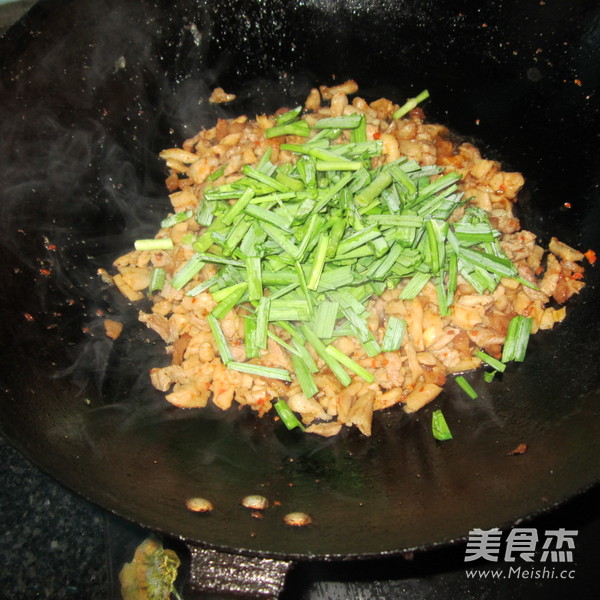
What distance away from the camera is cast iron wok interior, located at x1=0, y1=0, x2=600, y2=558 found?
157 centimetres

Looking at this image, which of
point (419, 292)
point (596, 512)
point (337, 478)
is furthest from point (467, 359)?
point (596, 512)

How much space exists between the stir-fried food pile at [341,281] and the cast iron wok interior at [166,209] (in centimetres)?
10

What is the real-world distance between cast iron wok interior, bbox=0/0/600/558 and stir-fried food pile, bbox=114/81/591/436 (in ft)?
0.33

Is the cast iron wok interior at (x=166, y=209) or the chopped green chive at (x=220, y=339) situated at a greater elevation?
the cast iron wok interior at (x=166, y=209)

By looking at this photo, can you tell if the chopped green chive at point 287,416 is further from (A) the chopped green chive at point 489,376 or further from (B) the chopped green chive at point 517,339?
(B) the chopped green chive at point 517,339

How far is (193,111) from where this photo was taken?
2602mm

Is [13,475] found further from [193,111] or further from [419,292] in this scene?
[419,292]

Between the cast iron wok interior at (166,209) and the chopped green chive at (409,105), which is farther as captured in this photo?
the chopped green chive at (409,105)

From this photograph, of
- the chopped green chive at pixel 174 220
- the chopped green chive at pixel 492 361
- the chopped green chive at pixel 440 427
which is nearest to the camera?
the chopped green chive at pixel 440 427

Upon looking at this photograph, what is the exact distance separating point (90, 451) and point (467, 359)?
149cm


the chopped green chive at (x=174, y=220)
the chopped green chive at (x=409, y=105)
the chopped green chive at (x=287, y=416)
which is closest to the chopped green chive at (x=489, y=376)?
the chopped green chive at (x=287, y=416)

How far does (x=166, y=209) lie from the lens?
257cm

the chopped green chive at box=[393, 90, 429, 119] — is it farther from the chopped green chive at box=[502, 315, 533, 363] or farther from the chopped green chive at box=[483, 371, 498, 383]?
the chopped green chive at box=[483, 371, 498, 383]

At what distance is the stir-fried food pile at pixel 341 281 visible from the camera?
7.04 ft
